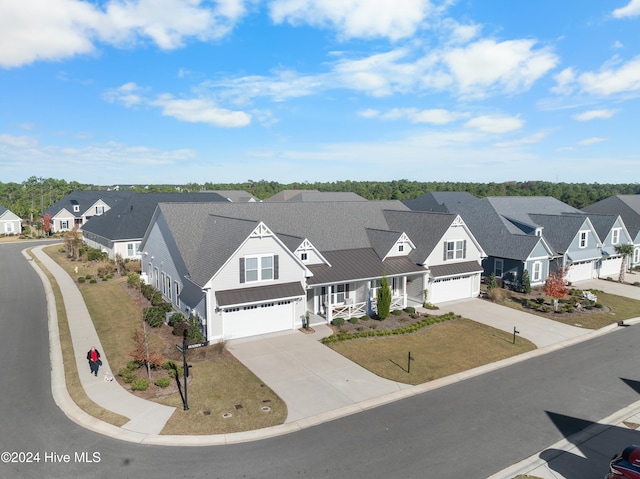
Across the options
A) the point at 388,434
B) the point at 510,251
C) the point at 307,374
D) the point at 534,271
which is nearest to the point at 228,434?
the point at 388,434

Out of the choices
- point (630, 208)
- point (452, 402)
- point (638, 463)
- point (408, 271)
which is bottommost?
point (452, 402)

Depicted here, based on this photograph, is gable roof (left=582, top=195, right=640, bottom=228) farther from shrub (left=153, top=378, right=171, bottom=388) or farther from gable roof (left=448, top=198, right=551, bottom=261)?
shrub (left=153, top=378, right=171, bottom=388)

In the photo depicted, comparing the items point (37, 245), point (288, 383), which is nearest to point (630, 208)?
point (288, 383)

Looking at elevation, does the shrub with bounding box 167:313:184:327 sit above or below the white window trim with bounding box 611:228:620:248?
below

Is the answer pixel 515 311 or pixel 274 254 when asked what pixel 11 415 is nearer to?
pixel 274 254

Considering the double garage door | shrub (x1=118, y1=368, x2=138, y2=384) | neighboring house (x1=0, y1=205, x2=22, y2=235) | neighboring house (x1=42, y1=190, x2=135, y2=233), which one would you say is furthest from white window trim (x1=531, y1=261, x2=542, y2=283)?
neighboring house (x1=0, y1=205, x2=22, y2=235)

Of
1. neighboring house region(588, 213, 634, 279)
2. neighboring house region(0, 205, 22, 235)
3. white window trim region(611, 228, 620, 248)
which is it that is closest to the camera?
neighboring house region(588, 213, 634, 279)
